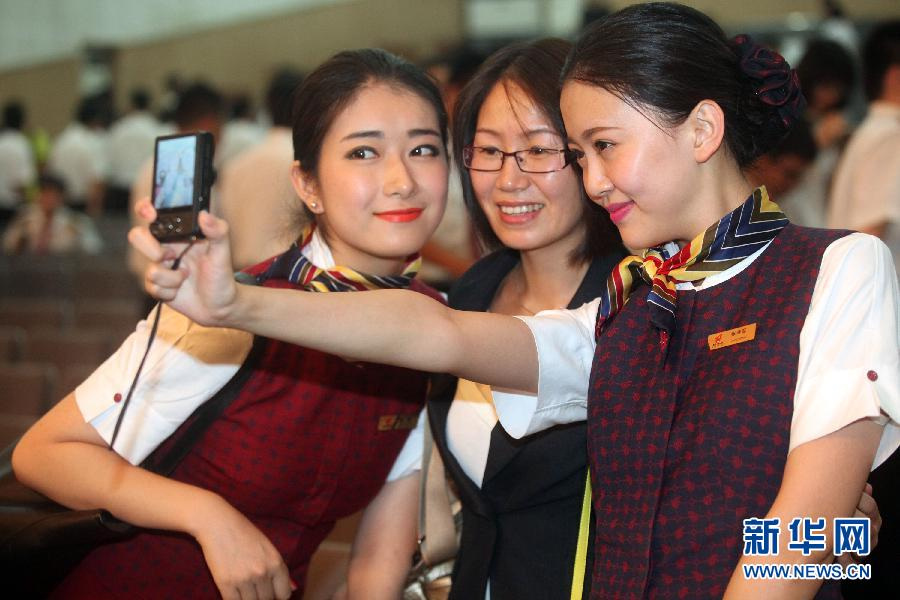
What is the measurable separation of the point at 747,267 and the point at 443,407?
2.37ft

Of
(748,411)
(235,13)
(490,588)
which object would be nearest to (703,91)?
(748,411)

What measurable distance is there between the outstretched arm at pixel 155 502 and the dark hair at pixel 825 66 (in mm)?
3394

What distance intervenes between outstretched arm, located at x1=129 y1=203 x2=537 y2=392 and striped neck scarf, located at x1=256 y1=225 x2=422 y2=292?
341 millimetres

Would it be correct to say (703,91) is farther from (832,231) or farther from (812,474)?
(812,474)

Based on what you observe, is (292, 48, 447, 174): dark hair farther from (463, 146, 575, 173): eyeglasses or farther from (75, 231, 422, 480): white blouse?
(75, 231, 422, 480): white blouse

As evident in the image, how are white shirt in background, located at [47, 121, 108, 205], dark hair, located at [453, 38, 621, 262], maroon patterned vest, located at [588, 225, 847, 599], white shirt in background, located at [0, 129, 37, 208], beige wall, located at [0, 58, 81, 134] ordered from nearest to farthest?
maroon patterned vest, located at [588, 225, 847, 599], dark hair, located at [453, 38, 621, 262], white shirt in background, located at [0, 129, 37, 208], white shirt in background, located at [47, 121, 108, 205], beige wall, located at [0, 58, 81, 134]

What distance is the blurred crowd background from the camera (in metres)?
4.17

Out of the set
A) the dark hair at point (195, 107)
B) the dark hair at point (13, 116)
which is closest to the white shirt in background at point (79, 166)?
the dark hair at point (13, 116)

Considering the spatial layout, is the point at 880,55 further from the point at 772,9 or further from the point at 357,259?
the point at 772,9

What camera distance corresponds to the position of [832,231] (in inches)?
57.4

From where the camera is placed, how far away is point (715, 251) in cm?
151

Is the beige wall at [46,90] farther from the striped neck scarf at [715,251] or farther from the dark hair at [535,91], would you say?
the striped neck scarf at [715,251]

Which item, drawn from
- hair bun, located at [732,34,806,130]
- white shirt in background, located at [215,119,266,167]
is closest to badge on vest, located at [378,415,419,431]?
hair bun, located at [732,34,806,130]

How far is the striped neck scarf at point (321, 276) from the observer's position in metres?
1.84
